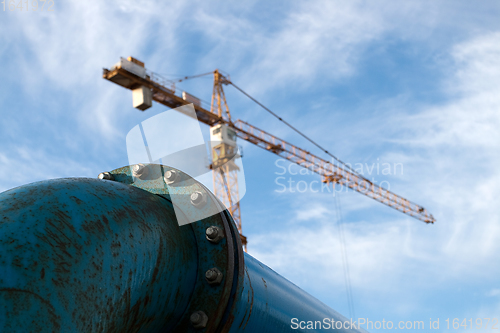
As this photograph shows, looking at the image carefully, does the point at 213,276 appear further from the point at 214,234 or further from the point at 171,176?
the point at 171,176

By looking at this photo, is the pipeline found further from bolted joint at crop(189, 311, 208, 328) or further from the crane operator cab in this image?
the crane operator cab

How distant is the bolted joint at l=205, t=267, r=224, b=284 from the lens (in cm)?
177

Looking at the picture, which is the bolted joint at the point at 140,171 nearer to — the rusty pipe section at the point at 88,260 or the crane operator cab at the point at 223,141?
the rusty pipe section at the point at 88,260

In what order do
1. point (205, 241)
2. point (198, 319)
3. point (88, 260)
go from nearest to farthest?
point (88, 260), point (198, 319), point (205, 241)

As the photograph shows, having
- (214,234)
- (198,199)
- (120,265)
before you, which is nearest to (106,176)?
(198,199)

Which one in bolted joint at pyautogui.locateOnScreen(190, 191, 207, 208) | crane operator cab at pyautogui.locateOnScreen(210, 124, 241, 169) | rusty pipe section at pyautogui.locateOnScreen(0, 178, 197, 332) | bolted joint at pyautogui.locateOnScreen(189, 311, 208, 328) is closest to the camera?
rusty pipe section at pyautogui.locateOnScreen(0, 178, 197, 332)

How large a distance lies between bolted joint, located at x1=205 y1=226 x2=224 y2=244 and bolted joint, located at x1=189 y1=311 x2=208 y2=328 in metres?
0.26

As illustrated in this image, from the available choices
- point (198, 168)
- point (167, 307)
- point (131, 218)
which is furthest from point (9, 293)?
point (198, 168)

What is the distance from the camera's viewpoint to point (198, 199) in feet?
6.16

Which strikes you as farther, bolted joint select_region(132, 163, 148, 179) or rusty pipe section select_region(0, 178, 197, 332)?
bolted joint select_region(132, 163, 148, 179)

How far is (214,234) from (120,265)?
0.47m

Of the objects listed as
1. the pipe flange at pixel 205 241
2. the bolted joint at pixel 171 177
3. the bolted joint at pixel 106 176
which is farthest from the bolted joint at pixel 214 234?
the bolted joint at pixel 106 176

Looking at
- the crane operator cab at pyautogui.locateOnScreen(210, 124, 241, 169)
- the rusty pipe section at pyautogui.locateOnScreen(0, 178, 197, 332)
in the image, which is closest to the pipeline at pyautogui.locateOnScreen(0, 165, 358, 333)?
the rusty pipe section at pyautogui.locateOnScreen(0, 178, 197, 332)

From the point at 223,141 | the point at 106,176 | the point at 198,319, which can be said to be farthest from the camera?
the point at 223,141
